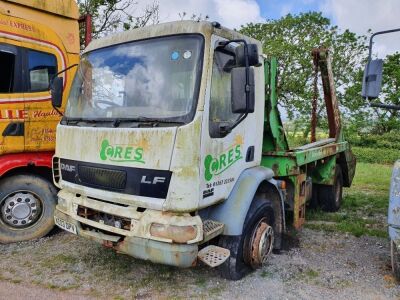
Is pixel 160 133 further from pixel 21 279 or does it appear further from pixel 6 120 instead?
pixel 6 120

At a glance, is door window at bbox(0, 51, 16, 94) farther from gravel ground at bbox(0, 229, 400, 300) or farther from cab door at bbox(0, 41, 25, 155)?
gravel ground at bbox(0, 229, 400, 300)

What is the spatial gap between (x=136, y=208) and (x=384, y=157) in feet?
66.8

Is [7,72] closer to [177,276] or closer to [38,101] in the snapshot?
[38,101]

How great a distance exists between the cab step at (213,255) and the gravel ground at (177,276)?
1.39 feet

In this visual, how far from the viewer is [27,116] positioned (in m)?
4.91

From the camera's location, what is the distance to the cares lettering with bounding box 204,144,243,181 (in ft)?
11.0

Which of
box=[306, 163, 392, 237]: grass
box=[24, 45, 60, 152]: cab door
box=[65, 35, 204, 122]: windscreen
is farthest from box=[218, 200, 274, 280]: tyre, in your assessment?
box=[24, 45, 60, 152]: cab door

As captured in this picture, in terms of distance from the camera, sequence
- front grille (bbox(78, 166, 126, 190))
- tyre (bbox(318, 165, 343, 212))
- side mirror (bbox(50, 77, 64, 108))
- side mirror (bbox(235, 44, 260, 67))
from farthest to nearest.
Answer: tyre (bbox(318, 165, 343, 212)) → side mirror (bbox(50, 77, 64, 108)) → front grille (bbox(78, 166, 126, 190)) → side mirror (bbox(235, 44, 260, 67))

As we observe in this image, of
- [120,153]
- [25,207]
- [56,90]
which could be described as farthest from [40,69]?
[120,153]

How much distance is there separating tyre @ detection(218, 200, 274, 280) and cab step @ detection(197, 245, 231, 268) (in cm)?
17

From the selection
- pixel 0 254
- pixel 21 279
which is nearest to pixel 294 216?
pixel 21 279

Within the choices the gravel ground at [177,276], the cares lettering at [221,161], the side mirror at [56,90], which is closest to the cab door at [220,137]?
the cares lettering at [221,161]

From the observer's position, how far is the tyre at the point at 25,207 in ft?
16.0

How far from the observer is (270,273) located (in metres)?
4.11
